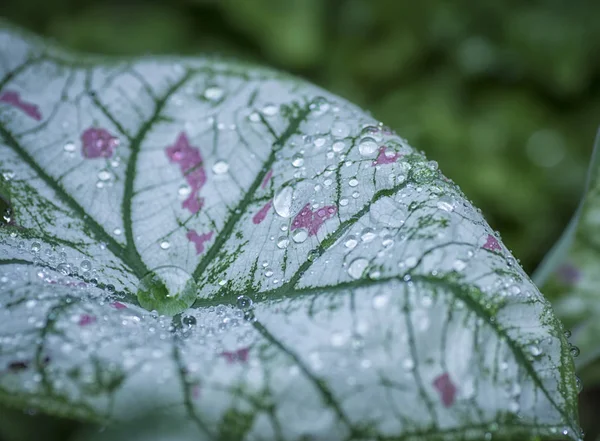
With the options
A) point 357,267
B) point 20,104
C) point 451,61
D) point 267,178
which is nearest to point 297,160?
point 267,178

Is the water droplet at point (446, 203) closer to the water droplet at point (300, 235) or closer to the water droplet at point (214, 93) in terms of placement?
the water droplet at point (300, 235)

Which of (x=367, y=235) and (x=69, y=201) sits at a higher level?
(x=69, y=201)

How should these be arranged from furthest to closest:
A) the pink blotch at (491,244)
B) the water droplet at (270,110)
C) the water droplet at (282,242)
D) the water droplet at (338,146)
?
the water droplet at (270,110) → the water droplet at (338,146) → the water droplet at (282,242) → the pink blotch at (491,244)

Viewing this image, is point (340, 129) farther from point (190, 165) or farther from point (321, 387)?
point (321, 387)

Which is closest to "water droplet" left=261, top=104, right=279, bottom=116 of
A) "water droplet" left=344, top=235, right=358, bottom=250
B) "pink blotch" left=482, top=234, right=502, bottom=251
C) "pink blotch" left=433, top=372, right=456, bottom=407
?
"water droplet" left=344, top=235, right=358, bottom=250

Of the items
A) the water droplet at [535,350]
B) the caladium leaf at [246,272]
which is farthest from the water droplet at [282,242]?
the water droplet at [535,350]

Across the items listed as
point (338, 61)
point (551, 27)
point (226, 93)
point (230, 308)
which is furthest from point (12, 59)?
point (551, 27)
